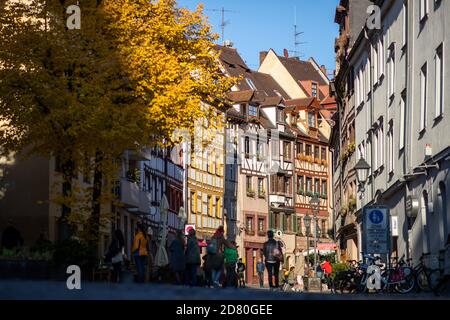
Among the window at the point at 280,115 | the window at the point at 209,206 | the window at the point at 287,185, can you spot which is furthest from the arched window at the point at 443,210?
the window at the point at 280,115

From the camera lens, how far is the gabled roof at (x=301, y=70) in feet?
353

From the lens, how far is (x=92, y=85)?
31344 millimetres

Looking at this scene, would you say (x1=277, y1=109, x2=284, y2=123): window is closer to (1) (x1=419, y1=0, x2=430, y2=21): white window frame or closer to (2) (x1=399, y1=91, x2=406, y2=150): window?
(2) (x1=399, y1=91, x2=406, y2=150): window

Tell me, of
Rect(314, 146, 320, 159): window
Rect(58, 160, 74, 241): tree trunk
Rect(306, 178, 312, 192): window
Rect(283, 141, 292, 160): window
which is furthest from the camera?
Rect(314, 146, 320, 159): window

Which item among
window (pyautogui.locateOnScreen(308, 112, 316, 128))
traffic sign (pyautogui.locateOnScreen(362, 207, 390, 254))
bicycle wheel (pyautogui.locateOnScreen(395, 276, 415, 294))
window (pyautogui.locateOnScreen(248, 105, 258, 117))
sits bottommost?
bicycle wheel (pyautogui.locateOnScreen(395, 276, 415, 294))

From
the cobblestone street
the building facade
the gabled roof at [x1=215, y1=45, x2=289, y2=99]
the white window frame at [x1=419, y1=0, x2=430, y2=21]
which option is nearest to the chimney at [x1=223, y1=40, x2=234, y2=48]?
the gabled roof at [x1=215, y1=45, x2=289, y2=99]

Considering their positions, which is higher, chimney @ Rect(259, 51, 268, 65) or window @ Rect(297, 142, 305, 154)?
chimney @ Rect(259, 51, 268, 65)

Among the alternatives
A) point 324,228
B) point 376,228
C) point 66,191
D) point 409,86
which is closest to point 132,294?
Answer: point 376,228

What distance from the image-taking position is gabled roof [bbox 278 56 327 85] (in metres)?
108

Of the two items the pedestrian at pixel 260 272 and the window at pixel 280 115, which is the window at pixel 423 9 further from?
the window at pixel 280 115

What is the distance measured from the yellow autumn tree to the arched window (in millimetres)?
7276

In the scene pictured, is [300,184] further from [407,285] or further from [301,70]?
[407,285]

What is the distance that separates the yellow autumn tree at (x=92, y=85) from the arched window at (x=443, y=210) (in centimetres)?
728

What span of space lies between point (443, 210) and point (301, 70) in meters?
80.0
